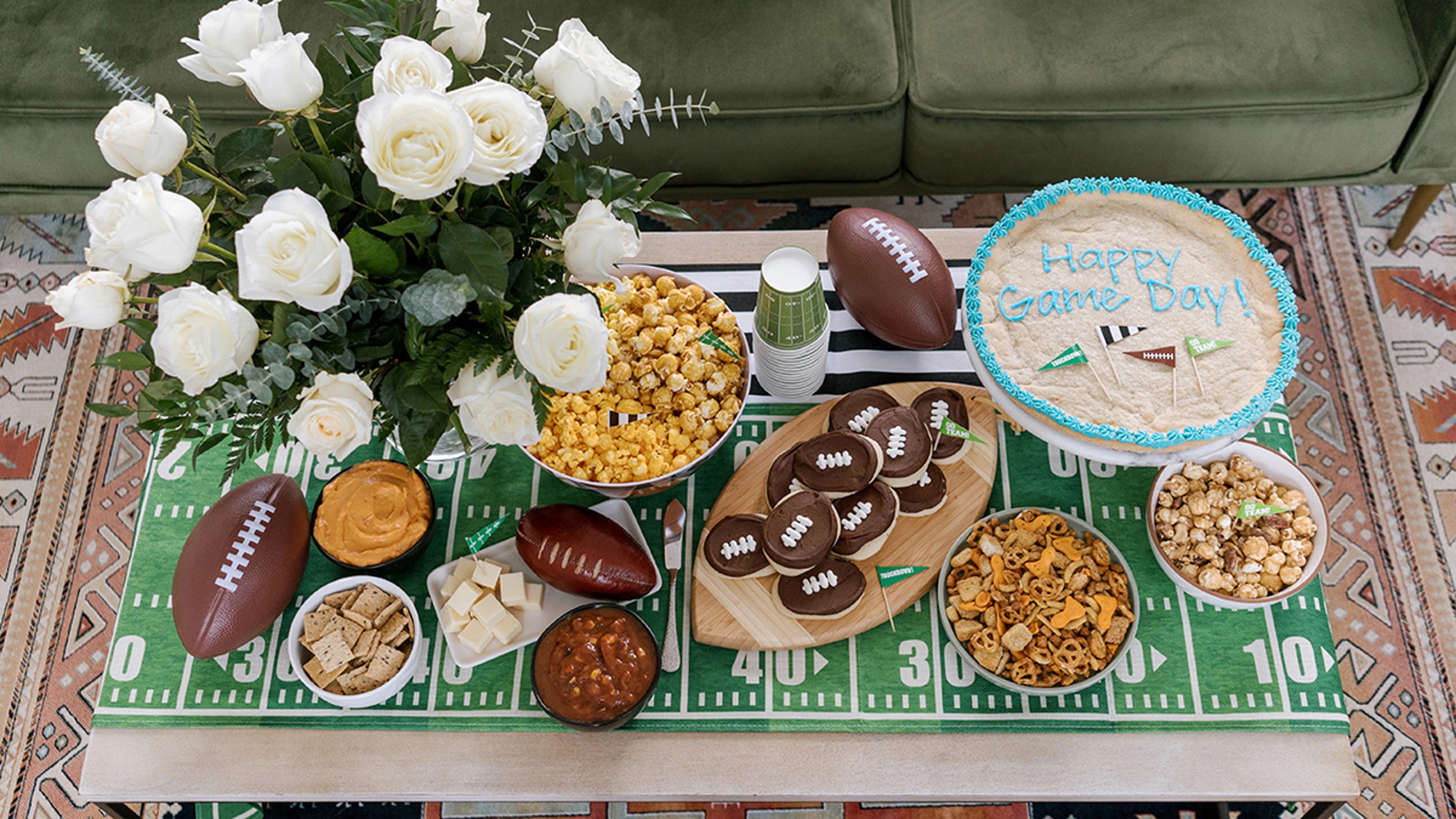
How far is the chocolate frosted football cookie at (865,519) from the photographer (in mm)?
1273

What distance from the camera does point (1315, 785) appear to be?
4.05ft

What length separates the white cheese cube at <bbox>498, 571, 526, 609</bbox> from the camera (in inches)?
50.9

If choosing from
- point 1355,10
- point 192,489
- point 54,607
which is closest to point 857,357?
point 192,489

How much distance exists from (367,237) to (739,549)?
0.65 m

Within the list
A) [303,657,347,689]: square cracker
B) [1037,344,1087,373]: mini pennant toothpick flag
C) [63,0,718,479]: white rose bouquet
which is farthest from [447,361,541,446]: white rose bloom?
[1037,344,1087,373]: mini pennant toothpick flag

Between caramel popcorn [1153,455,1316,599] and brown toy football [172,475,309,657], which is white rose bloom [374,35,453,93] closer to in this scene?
brown toy football [172,475,309,657]

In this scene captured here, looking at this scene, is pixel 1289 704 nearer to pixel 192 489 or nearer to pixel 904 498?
pixel 904 498

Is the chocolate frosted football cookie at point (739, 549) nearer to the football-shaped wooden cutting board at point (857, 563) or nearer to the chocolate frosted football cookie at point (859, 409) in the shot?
the football-shaped wooden cutting board at point (857, 563)

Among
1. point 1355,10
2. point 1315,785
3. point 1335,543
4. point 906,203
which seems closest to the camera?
point 1315,785

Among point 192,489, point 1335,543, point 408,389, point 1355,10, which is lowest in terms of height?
point 408,389

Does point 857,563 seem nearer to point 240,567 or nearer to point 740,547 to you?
point 740,547

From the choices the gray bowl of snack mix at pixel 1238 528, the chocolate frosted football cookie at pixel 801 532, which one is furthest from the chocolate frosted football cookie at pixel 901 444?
the gray bowl of snack mix at pixel 1238 528

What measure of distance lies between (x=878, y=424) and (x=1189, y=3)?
1.21 metres

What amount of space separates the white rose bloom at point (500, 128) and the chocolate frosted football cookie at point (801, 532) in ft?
1.95
